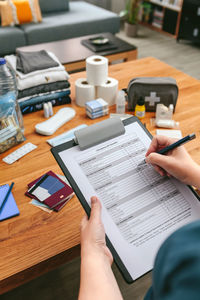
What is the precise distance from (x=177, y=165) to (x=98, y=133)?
Result: 9.4 inches

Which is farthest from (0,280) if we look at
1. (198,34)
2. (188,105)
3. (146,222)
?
(198,34)

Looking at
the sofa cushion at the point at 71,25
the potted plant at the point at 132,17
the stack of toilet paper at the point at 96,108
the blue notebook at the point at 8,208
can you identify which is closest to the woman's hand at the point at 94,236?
the blue notebook at the point at 8,208

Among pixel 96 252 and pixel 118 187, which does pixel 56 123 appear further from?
pixel 96 252

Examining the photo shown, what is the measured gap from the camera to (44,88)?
4.53 feet

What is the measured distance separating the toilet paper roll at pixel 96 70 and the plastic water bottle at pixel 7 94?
1.15ft

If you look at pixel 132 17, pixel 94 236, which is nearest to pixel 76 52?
pixel 94 236

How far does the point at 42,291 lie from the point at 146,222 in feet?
2.87

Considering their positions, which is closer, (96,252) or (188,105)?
(96,252)

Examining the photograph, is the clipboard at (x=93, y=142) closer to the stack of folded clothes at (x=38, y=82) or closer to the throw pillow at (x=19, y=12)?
the stack of folded clothes at (x=38, y=82)

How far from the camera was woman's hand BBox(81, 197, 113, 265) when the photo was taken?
2.04 feet

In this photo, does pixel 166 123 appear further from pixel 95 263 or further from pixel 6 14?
pixel 6 14

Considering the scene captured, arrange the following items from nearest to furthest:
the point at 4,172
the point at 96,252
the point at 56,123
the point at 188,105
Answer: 1. the point at 96,252
2. the point at 4,172
3. the point at 56,123
4. the point at 188,105

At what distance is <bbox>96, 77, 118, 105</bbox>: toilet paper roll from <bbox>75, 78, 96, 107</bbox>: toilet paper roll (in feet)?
0.12

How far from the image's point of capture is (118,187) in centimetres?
78
